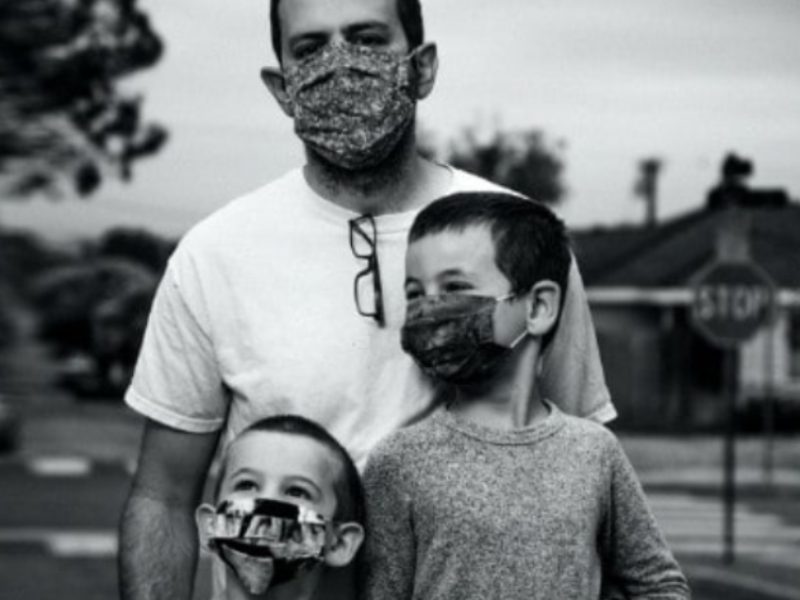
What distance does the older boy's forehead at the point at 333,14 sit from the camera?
373 cm

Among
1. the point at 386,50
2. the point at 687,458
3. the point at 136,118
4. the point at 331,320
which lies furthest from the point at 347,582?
the point at 687,458

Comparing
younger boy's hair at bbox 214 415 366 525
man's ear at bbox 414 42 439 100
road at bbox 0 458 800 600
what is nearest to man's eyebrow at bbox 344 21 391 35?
man's ear at bbox 414 42 439 100

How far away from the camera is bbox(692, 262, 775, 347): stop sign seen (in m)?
16.5

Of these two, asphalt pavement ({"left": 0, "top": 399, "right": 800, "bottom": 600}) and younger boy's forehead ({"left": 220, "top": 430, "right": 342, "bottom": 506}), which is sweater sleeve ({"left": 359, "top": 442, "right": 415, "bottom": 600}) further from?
asphalt pavement ({"left": 0, "top": 399, "right": 800, "bottom": 600})

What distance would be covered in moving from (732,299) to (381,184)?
1308cm

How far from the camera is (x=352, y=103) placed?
377 cm

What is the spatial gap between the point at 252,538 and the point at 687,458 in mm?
30680

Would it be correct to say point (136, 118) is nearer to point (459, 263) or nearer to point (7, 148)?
point (7, 148)

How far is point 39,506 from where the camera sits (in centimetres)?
2156

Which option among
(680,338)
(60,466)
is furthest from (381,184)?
(680,338)

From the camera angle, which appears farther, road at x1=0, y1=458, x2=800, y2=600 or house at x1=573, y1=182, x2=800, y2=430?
house at x1=573, y1=182, x2=800, y2=430

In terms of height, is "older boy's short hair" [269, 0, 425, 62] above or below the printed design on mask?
above

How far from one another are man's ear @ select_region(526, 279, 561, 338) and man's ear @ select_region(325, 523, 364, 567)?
473 millimetres

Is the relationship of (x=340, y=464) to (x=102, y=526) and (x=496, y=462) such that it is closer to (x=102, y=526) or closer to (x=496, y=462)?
(x=496, y=462)
